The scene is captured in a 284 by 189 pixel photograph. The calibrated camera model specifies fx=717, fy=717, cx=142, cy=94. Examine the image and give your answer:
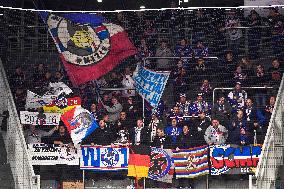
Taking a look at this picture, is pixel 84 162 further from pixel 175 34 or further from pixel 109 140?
pixel 175 34

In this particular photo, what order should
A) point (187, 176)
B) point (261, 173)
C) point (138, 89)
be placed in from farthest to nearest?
point (138, 89)
point (187, 176)
point (261, 173)

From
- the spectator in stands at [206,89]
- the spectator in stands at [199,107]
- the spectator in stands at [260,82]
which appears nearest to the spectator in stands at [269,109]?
the spectator in stands at [260,82]

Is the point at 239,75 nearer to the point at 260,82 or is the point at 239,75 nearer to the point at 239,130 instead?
the point at 260,82

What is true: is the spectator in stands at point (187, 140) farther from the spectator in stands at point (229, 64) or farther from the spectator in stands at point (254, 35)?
the spectator in stands at point (254, 35)

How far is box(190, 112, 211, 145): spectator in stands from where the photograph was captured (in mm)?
13336

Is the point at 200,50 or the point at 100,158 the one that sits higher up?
the point at 200,50

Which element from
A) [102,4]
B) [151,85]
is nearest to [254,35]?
[151,85]

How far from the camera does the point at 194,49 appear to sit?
1487 cm

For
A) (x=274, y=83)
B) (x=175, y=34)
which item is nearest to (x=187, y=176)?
(x=274, y=83)

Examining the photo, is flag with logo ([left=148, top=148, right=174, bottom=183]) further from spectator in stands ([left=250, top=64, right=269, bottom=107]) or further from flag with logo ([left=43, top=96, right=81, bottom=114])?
spectator in stands ([left=250, top=64, right=269, bottom=107])

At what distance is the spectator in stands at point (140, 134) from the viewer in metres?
13.4

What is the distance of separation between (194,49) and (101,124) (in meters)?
2.68

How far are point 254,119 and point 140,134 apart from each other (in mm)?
2171

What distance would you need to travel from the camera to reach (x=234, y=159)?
1309cm
